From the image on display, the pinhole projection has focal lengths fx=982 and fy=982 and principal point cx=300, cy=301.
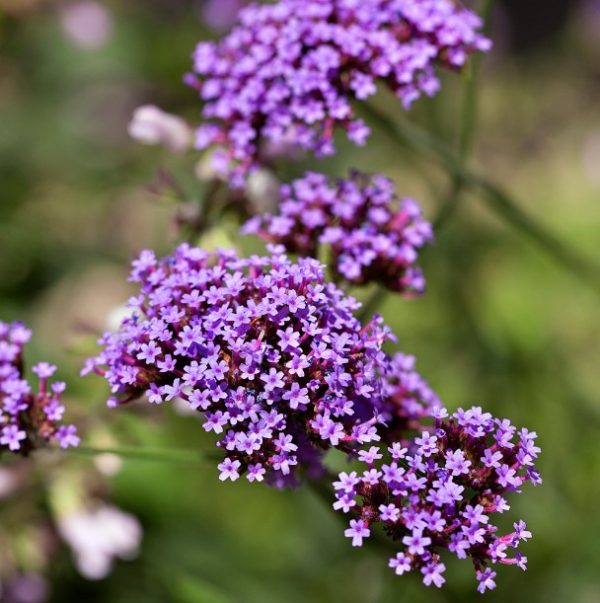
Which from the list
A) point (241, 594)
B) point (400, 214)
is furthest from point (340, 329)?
point (241, 594)

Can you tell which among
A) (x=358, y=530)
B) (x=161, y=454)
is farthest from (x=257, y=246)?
(x=358, y=530)

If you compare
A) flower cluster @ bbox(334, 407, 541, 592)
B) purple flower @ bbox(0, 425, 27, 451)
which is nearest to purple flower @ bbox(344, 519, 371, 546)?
flower cluster @ bbox(334, 407, 541, 592)

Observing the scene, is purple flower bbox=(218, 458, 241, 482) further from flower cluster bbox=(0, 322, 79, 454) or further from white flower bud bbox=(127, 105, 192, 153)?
white flower bud bbox=(127, 105, 192, 153)

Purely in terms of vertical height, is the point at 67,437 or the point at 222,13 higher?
Result: the point at 222,13

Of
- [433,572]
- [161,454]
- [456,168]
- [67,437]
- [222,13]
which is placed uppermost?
[222,13]

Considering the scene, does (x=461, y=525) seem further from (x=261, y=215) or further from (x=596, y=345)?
(x=596, y=345)

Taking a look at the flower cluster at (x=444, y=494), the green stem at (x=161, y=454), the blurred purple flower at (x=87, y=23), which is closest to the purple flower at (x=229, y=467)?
the flower cluster at (x=444, y=494)

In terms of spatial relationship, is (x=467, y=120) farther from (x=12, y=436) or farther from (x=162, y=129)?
(x=12, y=436)
